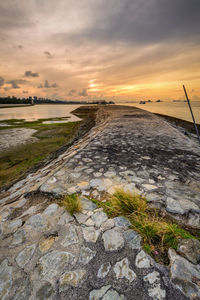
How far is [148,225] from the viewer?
1804 millimetres

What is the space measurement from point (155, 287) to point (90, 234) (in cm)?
91

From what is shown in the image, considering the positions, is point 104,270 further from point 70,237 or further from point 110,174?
point 110,174

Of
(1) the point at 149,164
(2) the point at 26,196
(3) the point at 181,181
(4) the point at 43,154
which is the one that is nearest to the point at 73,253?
(2) the point at 26,196

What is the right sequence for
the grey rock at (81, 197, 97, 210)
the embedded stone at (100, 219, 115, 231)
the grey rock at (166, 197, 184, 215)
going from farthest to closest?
the grey rock at (81, 197, 97, 210) → the grey rock at (166, 197, 184, 215) → the embedded stone at (100, 219, 115, 231)

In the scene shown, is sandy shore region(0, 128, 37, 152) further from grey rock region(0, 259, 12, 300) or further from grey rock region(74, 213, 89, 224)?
grey rock region(0, 259, 12, 300)

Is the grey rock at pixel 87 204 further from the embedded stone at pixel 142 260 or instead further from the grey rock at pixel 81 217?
the embedded stone at pixel 142 260

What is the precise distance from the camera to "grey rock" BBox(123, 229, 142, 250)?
5.53 ft

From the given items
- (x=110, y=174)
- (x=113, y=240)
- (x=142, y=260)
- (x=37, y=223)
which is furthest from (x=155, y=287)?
(x=110, y=174)

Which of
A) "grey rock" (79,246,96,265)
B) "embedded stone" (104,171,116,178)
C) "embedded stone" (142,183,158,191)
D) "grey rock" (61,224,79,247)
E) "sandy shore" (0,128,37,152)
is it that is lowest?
"sandy shore" (0,128,37,152)

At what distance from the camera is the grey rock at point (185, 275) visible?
4.07ft

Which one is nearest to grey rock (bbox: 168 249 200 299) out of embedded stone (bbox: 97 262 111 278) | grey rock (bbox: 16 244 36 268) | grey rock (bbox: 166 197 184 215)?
embedded stone (bbox: 97 262 111 278)

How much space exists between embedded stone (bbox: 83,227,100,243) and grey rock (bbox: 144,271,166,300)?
72cm

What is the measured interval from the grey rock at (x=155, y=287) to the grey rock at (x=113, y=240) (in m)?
0.42

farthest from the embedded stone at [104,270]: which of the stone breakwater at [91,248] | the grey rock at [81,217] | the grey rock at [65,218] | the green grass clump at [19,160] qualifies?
the green grass clump at [19,160]
